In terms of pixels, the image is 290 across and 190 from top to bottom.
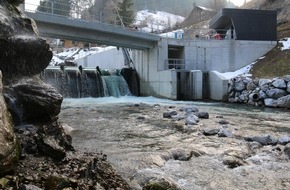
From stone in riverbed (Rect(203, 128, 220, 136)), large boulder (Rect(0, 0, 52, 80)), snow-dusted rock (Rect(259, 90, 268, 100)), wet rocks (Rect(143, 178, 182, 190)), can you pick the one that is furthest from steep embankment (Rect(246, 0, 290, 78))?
wet rocks (Rect(143, 178, 182, 190))

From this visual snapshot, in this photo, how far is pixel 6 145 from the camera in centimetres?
464

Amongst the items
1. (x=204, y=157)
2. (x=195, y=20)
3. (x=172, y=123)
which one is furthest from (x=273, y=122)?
(x=195, y=20)

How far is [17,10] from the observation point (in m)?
7.77

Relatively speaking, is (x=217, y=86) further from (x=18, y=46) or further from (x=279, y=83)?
(x=18, y=46)

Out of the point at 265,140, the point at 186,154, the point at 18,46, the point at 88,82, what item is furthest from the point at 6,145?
the point at 88,82

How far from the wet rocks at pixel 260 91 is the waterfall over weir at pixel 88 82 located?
10.1 meters

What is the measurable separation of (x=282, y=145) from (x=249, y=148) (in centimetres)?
119

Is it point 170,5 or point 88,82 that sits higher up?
point 170,5

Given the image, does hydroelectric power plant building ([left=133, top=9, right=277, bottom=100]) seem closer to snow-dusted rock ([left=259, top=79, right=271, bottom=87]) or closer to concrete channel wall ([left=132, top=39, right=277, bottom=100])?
concrete channel wall ([left=132, top=39, right=277, bottom=100])

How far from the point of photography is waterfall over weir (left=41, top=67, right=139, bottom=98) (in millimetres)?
26953

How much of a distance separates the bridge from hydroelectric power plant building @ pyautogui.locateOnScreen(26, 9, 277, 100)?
0.27 ft

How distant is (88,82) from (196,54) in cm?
1116

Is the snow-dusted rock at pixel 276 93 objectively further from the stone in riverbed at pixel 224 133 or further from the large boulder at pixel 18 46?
the large boulder at pixel 18 46

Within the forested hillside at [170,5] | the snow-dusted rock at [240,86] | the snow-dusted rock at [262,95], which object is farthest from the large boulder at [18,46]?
the forested hillside at [170,5]
